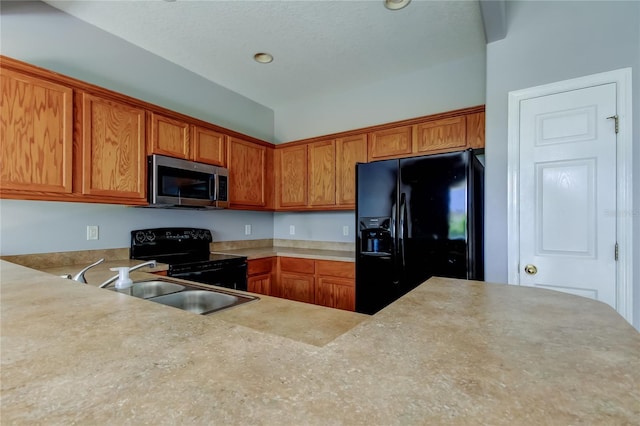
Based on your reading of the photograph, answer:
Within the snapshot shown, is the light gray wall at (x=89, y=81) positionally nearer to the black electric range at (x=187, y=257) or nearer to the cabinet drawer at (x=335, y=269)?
the black electric range at (x=187, y=257)

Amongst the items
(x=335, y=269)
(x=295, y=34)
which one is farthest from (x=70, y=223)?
(x=295, y=34)

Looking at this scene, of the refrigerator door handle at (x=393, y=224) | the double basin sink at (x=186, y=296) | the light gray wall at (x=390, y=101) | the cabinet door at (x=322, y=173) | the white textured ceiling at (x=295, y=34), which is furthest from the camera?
the cabinet door at (x=322, y=173)

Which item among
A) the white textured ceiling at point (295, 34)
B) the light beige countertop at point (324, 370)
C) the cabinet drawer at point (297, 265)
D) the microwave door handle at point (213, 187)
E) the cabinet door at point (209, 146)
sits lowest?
the cabinet drawer at point (297, 265)

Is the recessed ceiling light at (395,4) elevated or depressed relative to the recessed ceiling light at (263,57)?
elevated

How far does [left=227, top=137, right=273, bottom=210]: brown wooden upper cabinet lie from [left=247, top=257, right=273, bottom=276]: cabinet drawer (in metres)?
0.62

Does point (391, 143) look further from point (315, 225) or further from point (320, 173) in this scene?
point (315, 225)

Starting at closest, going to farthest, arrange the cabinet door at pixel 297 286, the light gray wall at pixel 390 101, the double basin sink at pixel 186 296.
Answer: the double basin sink at pixel 186 296 < the light gray wall at pixel 390 101 < the cabinet door at pixel 297 286

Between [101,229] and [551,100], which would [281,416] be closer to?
[551,100]

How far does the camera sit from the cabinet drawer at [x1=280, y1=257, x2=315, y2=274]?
3029 millimetres

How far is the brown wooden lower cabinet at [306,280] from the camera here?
2826 mm

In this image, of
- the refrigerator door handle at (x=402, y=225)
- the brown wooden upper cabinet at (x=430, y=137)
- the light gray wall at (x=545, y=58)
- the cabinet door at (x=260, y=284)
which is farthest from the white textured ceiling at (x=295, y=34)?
the cabinet door at (x=260, y=284)

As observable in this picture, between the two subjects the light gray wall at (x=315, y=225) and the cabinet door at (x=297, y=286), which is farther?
the light gray wall at (x=315, y=225)

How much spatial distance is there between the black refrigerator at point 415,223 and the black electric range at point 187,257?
1101 millimetres

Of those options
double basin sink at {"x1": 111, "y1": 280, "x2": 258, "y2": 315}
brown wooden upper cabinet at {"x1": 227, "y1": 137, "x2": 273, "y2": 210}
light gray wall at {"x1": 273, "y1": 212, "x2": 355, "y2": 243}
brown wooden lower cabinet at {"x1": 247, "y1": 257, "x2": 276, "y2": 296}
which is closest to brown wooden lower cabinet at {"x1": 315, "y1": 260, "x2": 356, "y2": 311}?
brown wooden lower cabinet at {"x1": 247, "y1": 257, "x2": 276, "y2": 296}
